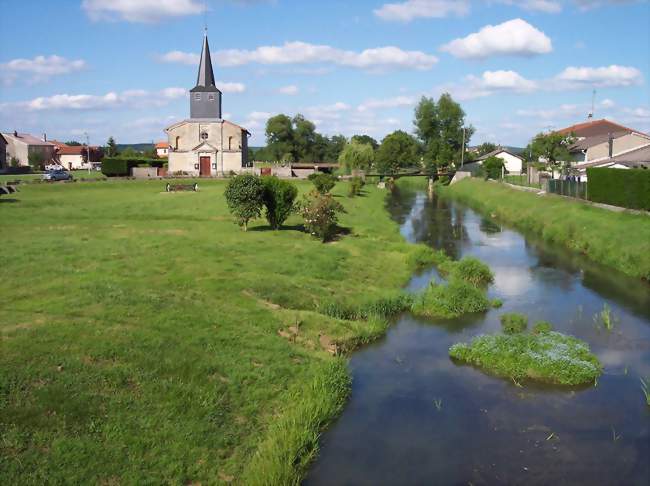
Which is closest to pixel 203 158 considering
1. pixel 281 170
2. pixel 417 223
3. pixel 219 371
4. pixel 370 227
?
pixel 281 170

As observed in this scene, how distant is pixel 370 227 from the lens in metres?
34.3

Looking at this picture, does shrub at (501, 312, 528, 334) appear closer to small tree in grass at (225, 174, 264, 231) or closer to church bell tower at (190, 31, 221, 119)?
small tree in grass at (225, 174, 264, 231)

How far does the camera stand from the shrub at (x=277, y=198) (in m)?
28.1

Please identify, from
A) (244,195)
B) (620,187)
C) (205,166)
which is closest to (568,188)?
(620,187)

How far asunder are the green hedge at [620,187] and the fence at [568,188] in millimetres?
2056

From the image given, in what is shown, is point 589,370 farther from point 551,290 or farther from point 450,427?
point 551,290

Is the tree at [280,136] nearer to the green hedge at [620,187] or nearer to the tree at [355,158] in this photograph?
the tree at [355,158]

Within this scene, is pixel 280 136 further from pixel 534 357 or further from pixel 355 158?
pixel 534 357

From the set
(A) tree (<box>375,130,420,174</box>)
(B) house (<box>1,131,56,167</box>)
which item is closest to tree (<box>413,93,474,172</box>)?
(A) tree (<box>375,130,420,174</box>)

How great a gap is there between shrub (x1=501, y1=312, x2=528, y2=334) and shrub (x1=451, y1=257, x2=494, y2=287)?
4592 millimetres

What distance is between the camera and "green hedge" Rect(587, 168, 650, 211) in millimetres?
31594

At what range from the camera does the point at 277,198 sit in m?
28.3

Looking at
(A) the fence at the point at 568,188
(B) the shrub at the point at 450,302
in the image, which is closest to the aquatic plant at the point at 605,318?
(B) the shrub at the point at 450,302

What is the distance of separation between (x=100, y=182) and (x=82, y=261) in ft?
136
